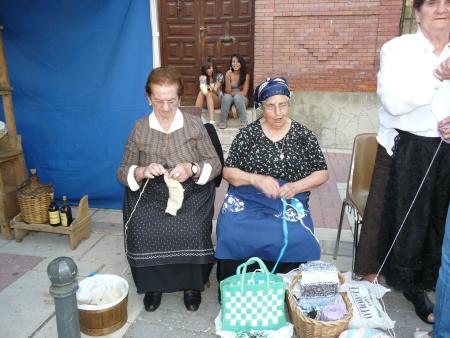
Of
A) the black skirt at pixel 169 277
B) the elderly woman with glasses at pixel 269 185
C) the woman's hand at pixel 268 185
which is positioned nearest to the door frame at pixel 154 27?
the elderly woman with glasses at pixel 269 185

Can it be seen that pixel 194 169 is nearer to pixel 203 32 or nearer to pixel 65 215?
pixel 65 215

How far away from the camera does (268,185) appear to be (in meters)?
2.45

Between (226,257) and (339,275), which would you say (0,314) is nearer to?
(226,257)

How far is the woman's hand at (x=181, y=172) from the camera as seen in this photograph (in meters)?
2.50

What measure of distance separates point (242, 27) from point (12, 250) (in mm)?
5478

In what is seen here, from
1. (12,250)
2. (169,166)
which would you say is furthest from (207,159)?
(12,250)

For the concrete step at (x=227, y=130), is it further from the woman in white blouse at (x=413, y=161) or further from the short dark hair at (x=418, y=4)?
the short dark hair at (x=418, y=4)

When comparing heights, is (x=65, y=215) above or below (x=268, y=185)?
below

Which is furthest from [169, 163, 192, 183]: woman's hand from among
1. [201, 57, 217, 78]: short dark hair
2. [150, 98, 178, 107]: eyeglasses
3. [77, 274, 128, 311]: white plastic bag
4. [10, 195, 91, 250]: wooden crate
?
[201, 57, 217, 78]: short dark hair

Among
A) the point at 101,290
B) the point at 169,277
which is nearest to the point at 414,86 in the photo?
the point at 169,277

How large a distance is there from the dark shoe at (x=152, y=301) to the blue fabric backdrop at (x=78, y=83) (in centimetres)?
138

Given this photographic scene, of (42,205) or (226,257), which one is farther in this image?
(42,205)

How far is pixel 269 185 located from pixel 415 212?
2.83 feet

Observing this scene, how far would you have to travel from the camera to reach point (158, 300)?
2703 mm
